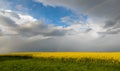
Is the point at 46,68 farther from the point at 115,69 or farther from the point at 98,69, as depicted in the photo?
the point at 115,69

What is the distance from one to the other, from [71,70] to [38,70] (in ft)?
11.7

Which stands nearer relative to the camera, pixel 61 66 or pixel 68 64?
pixel 61 66

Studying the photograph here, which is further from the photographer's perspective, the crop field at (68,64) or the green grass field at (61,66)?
the crop field at (68,64)

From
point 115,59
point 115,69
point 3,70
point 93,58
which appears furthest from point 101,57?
point 3,70

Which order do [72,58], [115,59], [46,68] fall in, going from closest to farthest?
[46,68]
[115,59]
[72,58]

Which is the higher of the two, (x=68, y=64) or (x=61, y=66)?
(x=68, y=64)

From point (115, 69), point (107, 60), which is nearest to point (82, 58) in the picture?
point (107, 60)

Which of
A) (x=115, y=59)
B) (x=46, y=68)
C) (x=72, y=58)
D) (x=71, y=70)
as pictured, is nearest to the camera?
(x=71, y=70)

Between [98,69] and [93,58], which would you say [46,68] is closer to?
[98,69]

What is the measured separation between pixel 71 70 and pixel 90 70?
1.97 meters

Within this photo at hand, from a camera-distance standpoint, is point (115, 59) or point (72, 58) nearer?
point (115, 59)

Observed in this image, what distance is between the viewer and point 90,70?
73.7ft

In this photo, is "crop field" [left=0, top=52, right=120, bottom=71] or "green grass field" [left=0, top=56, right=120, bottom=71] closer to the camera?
"green grass field" [left=0, top=56, right=120, bottom=71]

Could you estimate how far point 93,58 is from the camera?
37.8 metres
